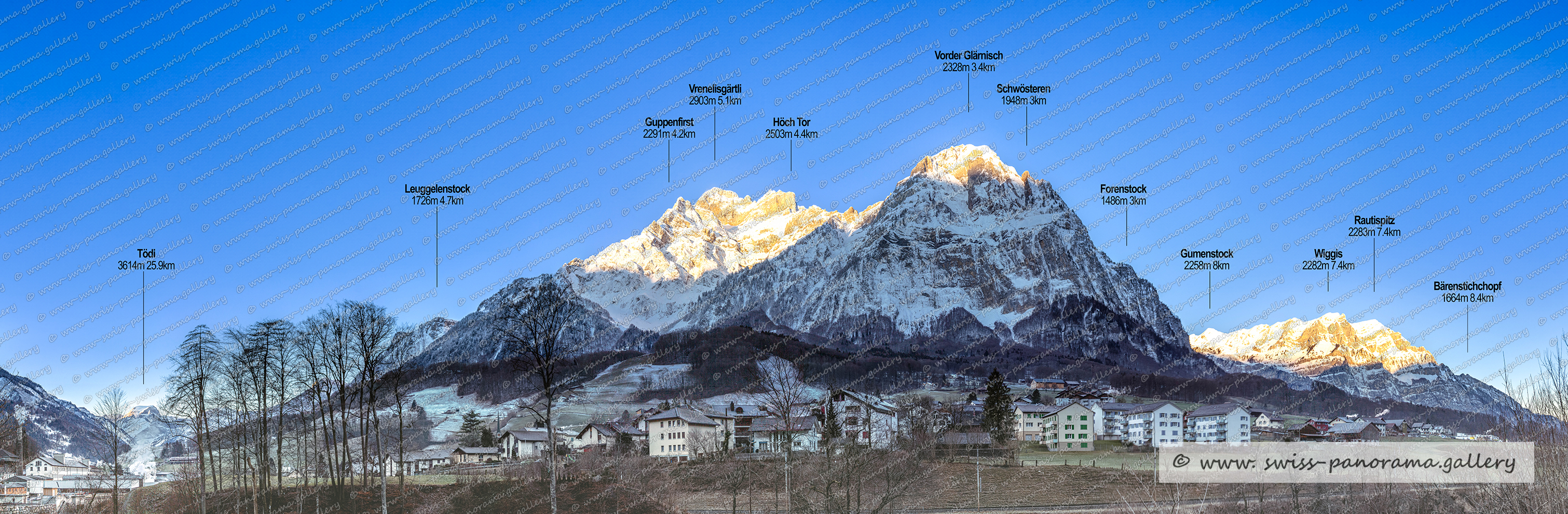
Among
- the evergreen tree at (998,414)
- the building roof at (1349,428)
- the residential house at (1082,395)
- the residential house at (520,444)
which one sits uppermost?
the evergreen tree at (998,414)

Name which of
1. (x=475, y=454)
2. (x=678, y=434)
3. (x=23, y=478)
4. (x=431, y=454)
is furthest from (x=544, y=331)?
(x=431, y=454)

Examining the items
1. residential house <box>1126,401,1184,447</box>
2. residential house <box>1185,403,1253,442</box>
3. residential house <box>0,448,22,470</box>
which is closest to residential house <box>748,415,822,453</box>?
residential house <box>1126,401,1184,447</box>

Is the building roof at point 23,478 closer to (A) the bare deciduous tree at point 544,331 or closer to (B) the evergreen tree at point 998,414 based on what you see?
(A) the bare deciduous tree at point 544,331

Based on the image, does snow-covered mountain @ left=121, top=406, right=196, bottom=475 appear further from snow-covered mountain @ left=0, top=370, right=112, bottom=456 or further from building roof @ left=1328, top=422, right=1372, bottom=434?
building roof @ left=1328, top=422, right=1372, bottom=434

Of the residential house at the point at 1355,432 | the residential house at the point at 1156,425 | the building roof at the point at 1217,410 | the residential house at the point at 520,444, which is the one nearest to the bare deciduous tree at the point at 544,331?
the residential house at the point at 520,444

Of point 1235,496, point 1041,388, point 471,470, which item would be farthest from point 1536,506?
point 1041,388
